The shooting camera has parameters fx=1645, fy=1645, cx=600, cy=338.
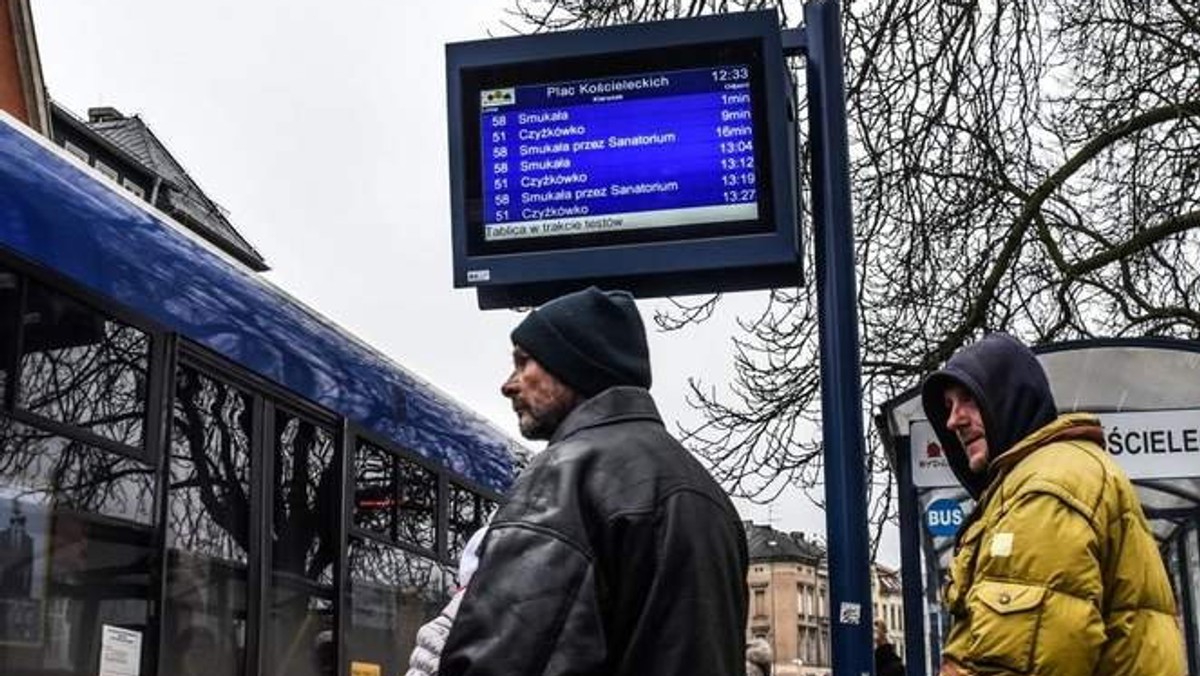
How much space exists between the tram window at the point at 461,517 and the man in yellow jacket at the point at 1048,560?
15.6 feet

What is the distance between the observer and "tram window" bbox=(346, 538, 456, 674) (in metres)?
6.68

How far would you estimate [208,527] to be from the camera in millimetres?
5430

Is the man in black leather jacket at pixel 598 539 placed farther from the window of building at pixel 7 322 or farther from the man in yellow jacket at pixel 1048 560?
the window of building at pixel 7 322

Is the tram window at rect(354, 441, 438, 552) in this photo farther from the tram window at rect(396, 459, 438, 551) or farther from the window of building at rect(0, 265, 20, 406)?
the window of building at rect(0, 265, 20, 406)

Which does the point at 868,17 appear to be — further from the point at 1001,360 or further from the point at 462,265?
the point at 1001,360

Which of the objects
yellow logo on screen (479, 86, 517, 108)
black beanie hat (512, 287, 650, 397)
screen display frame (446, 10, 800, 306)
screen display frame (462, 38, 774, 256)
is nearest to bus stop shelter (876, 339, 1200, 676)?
screen display frame (446, 10, 800, 306)

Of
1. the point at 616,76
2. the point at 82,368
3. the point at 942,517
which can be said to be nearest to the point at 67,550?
the point at 82,368

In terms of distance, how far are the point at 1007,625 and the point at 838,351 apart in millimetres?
2927

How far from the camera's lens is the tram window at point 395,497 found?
6.82 m

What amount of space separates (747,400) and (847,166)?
17.0ft

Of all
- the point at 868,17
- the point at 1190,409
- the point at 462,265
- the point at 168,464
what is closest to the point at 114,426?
the point at 168,464

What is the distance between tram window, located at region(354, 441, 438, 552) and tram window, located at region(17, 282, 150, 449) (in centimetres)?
182

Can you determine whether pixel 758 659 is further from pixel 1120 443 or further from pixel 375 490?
pixel 375 490

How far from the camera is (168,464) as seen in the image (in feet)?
16.8
